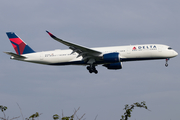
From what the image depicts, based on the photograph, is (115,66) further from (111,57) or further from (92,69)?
(111,57)

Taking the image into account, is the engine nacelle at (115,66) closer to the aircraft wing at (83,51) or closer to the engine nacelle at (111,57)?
the engine nacelle at (111,57)

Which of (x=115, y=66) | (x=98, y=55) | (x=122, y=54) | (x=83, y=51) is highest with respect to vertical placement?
(x=83, y=51)

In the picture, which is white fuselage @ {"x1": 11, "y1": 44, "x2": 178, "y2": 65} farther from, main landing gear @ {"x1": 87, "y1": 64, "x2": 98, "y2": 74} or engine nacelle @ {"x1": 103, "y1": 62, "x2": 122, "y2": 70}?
engine nacelle @ {"x1": 103, "y1": 62, "x2": 122, "y2": 70}

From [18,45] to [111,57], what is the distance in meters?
16.7

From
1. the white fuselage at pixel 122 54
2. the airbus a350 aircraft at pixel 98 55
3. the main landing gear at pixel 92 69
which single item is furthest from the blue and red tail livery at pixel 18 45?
the main landing gear at pixel 92 69

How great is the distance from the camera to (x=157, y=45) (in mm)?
34969

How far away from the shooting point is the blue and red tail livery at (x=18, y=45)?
39.8m

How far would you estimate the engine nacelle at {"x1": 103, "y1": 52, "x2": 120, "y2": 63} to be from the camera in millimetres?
32969

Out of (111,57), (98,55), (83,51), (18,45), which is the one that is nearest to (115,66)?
(98,55)

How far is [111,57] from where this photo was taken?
108ft

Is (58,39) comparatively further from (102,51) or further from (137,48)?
(137,48)

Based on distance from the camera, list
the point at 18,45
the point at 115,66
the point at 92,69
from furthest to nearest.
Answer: the point at 18,45
the point at 115,66
the point at 92,69

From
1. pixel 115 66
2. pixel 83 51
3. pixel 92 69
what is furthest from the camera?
pixel 115 66

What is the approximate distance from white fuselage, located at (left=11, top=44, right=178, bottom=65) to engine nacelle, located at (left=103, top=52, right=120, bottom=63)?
1024 mm
